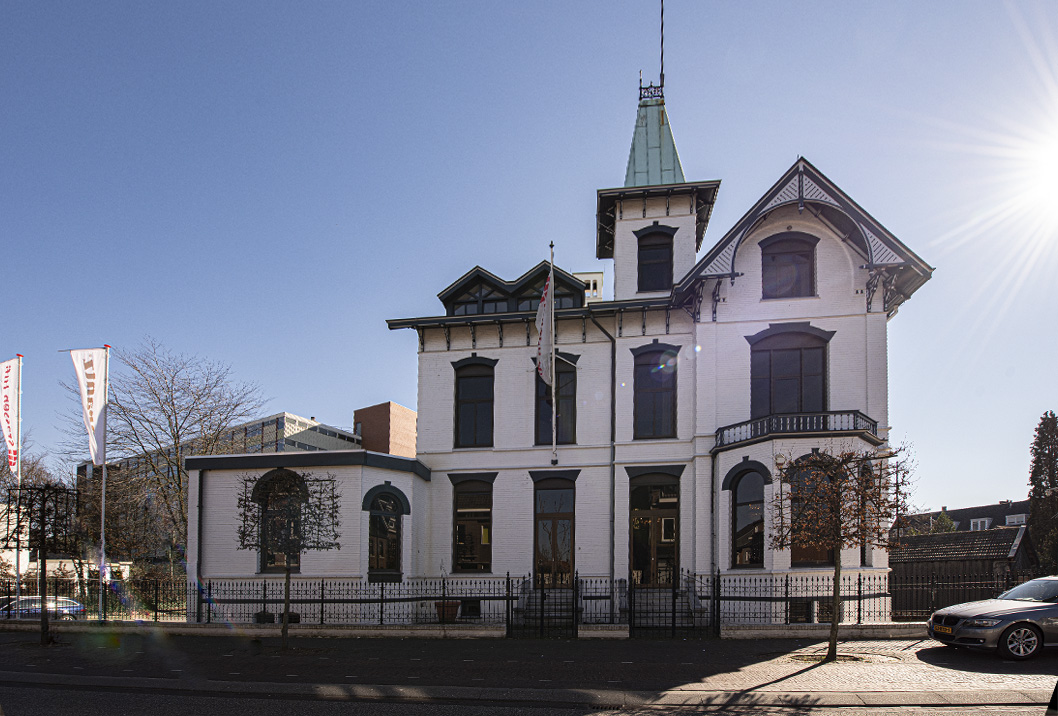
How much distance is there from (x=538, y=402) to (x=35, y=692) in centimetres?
1442

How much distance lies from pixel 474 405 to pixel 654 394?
5652mm

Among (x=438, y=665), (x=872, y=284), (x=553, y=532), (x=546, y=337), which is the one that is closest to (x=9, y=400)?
(x=546, y=337)

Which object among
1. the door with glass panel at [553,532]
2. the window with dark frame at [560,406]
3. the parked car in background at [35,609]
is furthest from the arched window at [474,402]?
the parked car in background at [35,609]

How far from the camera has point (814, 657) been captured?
13.8 metres

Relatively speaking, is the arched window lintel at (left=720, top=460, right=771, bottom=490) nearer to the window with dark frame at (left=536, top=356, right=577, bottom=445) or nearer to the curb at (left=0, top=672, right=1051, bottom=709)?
the window with dark frame at (left=536, top=356, right=577, bottom=445)

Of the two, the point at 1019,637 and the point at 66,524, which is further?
the point at 66,524

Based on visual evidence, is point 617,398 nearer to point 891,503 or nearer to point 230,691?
point 891,503

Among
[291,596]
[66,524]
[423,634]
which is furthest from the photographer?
[291,596]

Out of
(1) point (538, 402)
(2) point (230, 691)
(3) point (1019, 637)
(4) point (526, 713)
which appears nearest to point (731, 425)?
(1) point (538, 402)

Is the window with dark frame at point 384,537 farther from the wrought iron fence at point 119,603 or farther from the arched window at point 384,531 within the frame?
the wrought iron fence at point 119,603

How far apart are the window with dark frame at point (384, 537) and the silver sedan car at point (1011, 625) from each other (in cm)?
1378

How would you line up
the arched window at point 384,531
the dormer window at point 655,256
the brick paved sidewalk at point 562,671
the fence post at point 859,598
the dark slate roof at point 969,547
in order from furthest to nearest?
the dormer window at point 655,256, the dark slate roof at point 969,547, the arched window at point 384,531, the fence post at point 859,598, the brick paved sidewalk at point 562,671

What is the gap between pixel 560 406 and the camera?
914 inches

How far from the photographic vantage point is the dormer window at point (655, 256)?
2380 cm
